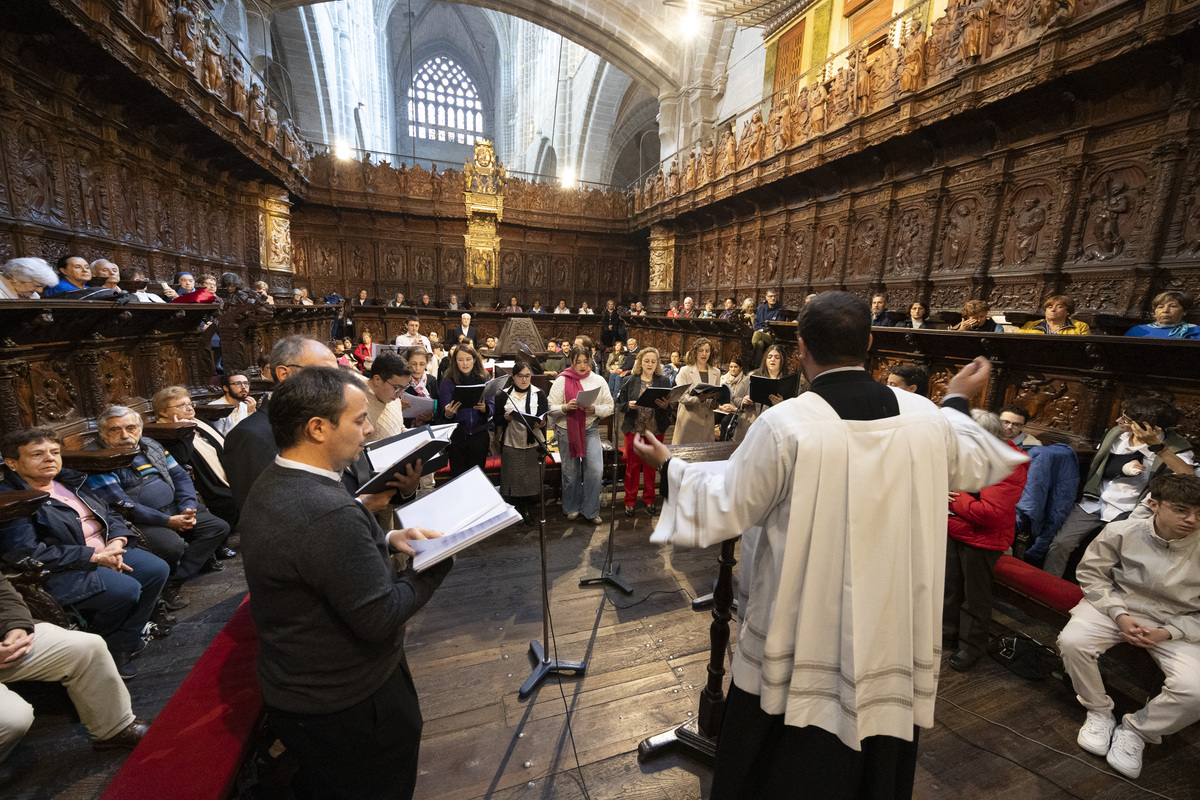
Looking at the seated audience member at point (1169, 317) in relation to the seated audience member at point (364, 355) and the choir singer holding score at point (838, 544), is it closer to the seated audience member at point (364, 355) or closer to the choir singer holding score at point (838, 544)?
the choir singer holding score at point (838, 544)

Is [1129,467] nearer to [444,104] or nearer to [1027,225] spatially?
[1027,225]

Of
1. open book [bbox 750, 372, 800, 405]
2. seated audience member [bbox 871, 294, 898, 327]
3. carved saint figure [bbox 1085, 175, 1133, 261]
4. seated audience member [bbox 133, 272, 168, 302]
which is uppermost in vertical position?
carved saint figure [bbox 1085, 175, 1133, 261]

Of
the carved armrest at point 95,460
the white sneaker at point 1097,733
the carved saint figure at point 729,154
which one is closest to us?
the white sneaker at point 1097,733

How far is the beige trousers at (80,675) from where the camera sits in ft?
6.00

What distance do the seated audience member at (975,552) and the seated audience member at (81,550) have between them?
15.0 ft

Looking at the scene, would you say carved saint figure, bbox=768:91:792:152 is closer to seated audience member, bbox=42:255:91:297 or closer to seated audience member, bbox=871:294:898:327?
seated audience member, bbox=871:294:898:327

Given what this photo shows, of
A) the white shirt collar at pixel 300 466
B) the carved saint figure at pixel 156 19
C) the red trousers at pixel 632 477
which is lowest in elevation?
the red trousers at pixel 632 477

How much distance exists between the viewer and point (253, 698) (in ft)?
5.50

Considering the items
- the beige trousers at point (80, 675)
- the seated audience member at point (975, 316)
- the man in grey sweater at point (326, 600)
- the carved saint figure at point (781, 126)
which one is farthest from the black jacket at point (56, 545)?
the carved saint figure at point (781, 126)

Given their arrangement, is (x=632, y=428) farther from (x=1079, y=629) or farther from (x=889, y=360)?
(x=889, y=360)

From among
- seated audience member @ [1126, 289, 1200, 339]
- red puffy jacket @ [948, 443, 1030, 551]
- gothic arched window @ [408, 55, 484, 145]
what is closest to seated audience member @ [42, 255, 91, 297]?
red puffy jacket @ [948, 443, 1030, 551]

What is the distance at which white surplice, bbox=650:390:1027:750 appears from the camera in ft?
4.49

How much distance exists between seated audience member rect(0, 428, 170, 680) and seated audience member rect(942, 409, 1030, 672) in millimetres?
4565

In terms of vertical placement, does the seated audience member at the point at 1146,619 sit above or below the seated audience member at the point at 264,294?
below
